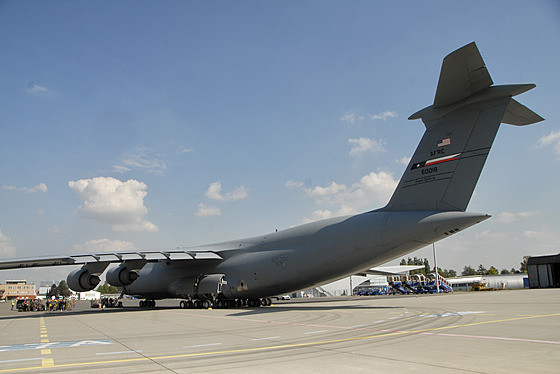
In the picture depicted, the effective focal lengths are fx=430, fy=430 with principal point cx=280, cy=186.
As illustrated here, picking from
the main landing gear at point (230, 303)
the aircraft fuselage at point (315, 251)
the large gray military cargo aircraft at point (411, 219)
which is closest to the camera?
the large gray military cargo aircraft at point (411, 219)

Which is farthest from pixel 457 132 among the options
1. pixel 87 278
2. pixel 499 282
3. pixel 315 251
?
pixel 499 282

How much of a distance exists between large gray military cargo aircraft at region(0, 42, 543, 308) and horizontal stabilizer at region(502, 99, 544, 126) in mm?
29

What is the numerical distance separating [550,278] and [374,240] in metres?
30.9

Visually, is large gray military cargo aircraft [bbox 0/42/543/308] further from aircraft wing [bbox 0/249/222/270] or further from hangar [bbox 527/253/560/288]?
hangar [bbox 527/253/560/288]

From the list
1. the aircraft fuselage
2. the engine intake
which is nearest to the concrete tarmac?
the aircraft fuselage

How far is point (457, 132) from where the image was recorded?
43.2 feet

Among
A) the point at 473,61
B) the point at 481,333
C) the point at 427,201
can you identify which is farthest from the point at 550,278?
the point at 481,333

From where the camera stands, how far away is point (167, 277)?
22.2m

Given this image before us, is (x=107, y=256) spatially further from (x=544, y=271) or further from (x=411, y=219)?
(x=544, y=271)

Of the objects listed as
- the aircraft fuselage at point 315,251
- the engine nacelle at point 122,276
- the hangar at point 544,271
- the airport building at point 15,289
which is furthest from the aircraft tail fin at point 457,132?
the airport building at point 15,289

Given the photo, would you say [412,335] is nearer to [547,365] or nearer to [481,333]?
[481,333]

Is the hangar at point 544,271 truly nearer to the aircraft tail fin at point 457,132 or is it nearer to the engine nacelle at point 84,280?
the aircraft tail fin at point 457,132

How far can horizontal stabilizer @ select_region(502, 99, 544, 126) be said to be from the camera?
12.5 meters

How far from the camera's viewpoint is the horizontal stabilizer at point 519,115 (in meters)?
12.5
